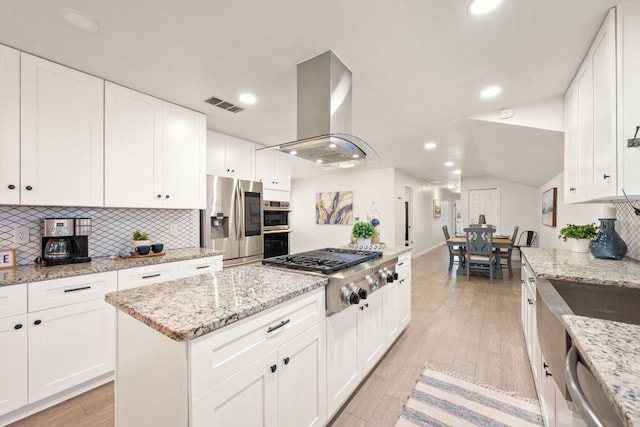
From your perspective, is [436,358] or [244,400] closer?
[244,400]

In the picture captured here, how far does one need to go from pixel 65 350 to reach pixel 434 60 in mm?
3342

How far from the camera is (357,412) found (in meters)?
1.70

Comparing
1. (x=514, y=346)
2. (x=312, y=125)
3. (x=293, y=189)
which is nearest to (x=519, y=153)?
(x=514, y=346)

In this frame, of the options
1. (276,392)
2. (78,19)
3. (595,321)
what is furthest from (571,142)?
(78,19)

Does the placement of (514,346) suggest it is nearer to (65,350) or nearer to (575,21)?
(575,21)

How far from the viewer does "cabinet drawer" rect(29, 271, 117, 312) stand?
1.67 m

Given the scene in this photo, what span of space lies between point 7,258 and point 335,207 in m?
5.78

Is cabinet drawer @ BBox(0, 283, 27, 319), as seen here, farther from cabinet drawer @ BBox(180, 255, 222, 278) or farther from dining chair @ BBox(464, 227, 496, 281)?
dining chair @ BBox(464, 227, 496, 281)

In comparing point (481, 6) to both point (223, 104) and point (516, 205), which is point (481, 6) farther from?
point (516, 205)

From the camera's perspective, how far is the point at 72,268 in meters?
1.91

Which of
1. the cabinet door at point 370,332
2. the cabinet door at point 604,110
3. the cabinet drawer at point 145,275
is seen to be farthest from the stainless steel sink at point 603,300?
the cabinet drawer at point 145,275

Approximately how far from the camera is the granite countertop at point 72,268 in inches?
64.9

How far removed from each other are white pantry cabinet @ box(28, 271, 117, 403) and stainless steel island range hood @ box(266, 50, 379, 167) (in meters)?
1.75

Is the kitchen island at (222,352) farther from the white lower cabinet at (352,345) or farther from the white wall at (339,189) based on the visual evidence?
the white wall at (339,189)
